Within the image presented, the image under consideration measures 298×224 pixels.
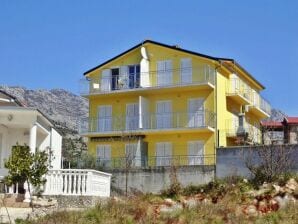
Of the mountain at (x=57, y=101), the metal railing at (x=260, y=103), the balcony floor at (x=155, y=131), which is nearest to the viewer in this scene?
the balcony floor at (x=155, y=131)

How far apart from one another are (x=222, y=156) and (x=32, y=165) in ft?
49.8

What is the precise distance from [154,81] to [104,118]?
209 inches

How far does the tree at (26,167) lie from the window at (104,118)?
23747 millimetres

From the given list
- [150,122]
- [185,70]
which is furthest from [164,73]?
[150,122]

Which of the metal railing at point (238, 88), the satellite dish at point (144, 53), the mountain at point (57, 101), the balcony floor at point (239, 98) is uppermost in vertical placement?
the mountain at point (57, 101)

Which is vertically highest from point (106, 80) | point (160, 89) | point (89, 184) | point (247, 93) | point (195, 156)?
point (106, 80)

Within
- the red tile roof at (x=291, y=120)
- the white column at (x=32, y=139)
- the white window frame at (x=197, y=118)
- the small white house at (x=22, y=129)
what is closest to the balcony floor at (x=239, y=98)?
the white window frame at (x=197, y=118)

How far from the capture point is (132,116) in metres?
46.7

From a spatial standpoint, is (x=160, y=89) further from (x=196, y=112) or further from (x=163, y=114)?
(x=196, y=112)

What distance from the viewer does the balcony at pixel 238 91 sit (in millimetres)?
47562

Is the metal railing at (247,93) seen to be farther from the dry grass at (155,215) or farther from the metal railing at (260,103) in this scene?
the dry grass at (155,215)

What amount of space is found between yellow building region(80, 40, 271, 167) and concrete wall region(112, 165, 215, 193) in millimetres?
3777

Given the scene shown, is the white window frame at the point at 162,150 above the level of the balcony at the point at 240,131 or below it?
below

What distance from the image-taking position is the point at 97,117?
4894cm
